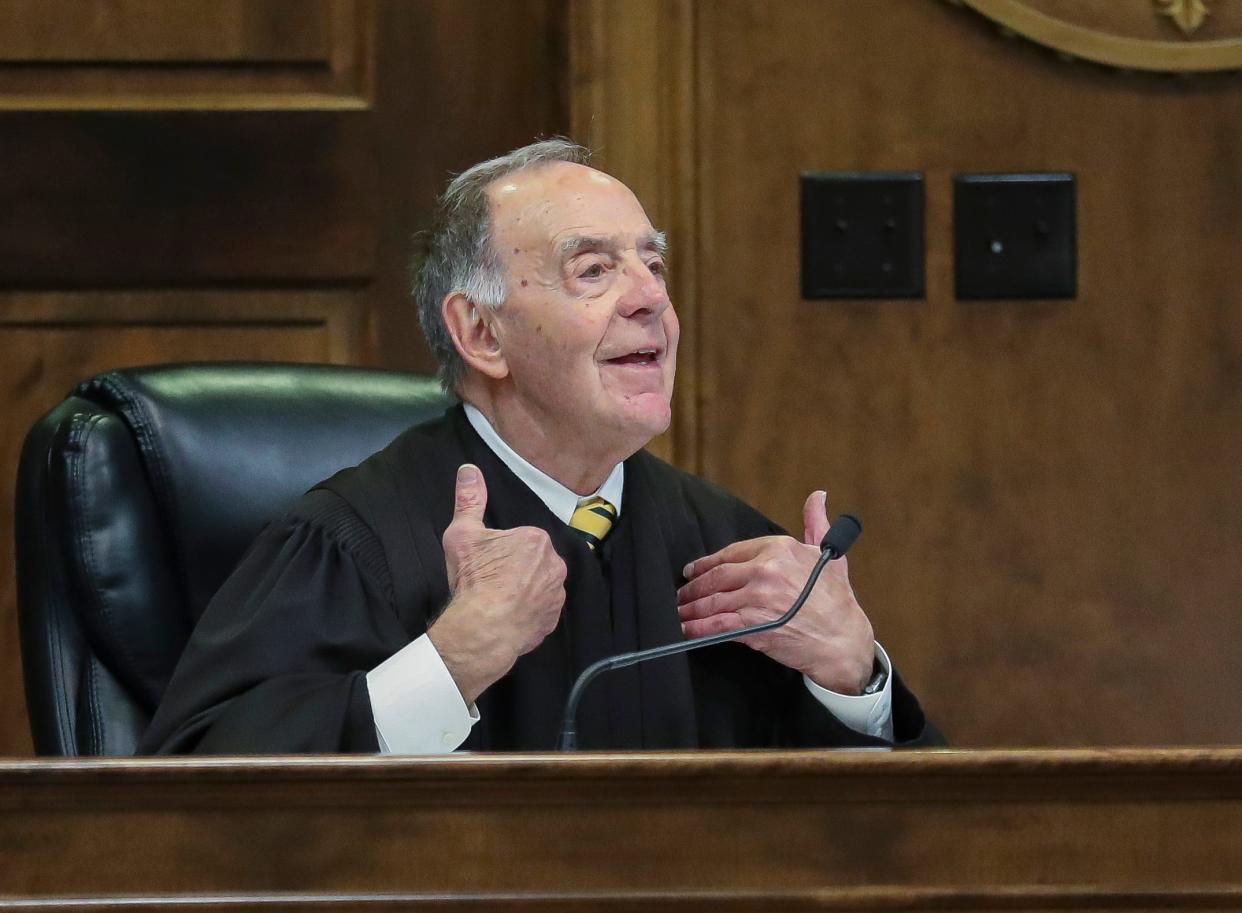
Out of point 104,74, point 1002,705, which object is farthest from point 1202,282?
point 104,74

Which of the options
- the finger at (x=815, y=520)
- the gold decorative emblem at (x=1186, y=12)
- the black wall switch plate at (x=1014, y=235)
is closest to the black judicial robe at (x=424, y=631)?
the finger at (x=815, y=520)

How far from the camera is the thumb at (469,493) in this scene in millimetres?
1651

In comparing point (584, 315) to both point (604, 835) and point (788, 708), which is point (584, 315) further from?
point (604, 835)

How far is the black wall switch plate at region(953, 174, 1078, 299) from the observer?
2492 mm

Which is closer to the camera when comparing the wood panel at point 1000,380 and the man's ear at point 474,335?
the man's ear at point 474,335

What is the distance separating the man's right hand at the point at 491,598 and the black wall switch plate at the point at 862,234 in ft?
3.21

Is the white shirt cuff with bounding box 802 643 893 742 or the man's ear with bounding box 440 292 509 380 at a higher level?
the man's ear with bounding box 440 292 509 380

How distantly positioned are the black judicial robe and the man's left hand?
0.04 m

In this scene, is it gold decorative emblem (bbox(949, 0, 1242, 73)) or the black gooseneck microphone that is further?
gold decorative emblem (bbox(949, 0, 1242, 73))

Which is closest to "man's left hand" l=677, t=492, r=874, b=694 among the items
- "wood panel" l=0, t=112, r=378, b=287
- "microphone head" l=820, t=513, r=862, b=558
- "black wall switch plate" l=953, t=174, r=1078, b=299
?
"microphone head" l=820, t=513, r=862, b=558

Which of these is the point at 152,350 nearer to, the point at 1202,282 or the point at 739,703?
the point at 739,703

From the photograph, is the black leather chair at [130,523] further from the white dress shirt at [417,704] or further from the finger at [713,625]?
the finger at [713,625]

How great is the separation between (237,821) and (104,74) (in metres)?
1.71

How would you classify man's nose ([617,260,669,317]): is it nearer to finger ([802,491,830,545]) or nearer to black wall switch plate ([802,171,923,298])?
finger ([802,491,830,545])
